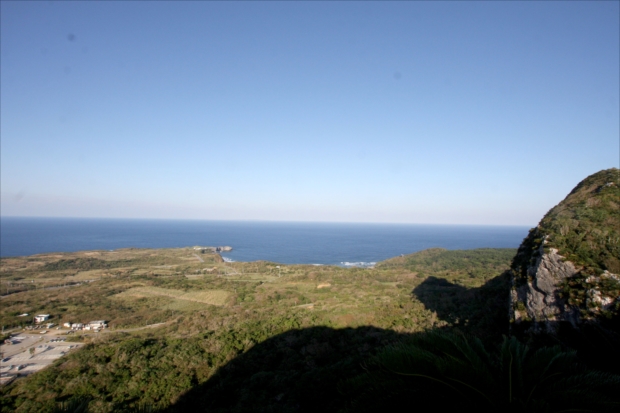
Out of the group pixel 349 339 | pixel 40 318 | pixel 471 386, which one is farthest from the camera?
pixel 40 318

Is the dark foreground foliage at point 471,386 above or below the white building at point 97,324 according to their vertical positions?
above

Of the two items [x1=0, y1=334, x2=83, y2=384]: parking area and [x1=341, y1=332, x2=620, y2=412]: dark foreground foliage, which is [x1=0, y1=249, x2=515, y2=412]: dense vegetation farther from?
[x1=0, y1=334, x2=83, y2=384]: parking area

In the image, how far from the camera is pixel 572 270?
1205 cm

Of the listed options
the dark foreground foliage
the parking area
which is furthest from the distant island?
the parking area

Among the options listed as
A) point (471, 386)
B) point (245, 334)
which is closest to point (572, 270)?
point (471, 386)

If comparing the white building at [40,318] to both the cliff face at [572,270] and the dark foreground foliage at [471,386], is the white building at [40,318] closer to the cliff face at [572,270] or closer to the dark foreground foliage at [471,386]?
the dark foreground foliage at [471,386]

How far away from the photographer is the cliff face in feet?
34.3

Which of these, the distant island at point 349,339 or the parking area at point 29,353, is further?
the parking area at point 29,353

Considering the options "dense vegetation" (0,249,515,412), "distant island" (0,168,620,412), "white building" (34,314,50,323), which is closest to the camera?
"distant island" (0,168,620,412)

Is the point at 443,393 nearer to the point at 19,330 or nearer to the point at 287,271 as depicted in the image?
the point at 19,330

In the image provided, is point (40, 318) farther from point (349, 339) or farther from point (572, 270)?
point (572, 270)

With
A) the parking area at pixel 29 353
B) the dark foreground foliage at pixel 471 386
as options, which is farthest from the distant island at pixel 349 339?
the parking area at pixel 29 353

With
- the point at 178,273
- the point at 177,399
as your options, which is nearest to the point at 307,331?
the point at 177,399

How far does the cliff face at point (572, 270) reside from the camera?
412 inches
